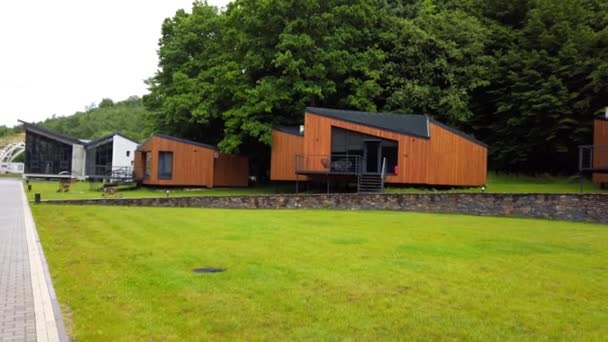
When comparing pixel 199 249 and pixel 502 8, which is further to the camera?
pixel 502 8

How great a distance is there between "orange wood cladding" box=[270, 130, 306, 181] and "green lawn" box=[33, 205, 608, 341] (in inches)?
670

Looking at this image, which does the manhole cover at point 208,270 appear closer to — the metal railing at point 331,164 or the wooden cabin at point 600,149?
the metal railing at point 331,164

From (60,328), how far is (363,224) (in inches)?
439

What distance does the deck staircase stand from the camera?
25766 mm

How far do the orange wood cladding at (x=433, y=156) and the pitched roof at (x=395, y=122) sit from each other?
0.63 ft


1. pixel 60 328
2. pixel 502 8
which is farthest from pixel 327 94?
pixel 60 328

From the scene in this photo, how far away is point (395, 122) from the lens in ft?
89.9

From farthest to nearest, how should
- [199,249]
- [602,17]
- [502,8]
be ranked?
[502,8], [602,17], [199,249]

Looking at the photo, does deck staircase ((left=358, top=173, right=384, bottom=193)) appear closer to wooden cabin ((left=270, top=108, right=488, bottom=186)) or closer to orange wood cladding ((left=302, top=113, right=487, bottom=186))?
wooden cabin ((left=270, top=108, right=488, bottom=186))

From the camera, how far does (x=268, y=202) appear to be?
23.1m

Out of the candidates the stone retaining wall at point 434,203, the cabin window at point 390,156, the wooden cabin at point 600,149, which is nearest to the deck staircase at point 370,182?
the cabin window at point 390,156

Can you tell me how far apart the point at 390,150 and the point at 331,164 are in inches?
129

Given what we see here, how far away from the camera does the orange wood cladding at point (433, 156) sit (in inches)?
1031

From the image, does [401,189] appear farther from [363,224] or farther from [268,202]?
[363,224]
